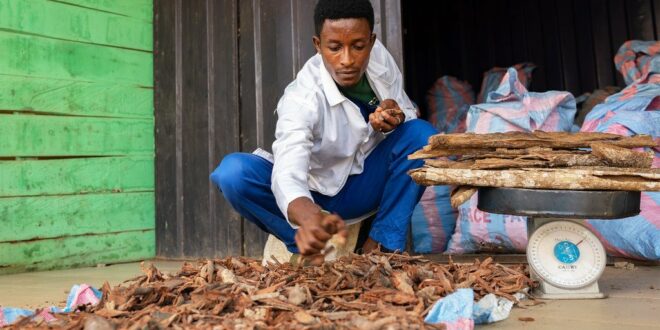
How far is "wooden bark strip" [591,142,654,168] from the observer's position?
1.98 meters

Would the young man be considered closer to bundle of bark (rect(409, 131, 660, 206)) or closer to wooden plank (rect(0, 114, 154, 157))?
bundle of bark (rect(409, 131, 660, 206))

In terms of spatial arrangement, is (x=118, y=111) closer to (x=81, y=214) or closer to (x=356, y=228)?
(x=81, y=214)

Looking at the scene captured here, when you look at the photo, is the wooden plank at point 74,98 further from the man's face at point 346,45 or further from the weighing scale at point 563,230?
the weighing scale at point 563,230

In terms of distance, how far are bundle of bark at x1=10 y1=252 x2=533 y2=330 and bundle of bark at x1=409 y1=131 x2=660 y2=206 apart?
298 millimetres

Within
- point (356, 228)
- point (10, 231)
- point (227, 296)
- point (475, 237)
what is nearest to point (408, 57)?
point (475, 237)

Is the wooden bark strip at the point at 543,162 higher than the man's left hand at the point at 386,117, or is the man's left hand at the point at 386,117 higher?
the man's left hand at the point at 386,117

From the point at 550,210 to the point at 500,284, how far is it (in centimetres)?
30

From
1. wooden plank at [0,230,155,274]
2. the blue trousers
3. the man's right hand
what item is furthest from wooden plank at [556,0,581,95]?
the man's right hand

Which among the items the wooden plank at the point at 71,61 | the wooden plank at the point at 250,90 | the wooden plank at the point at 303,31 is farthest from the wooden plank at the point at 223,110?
the wooden plank at the point at 71,61

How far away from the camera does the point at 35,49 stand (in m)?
3.48

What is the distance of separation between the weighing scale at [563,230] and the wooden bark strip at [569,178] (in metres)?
0.02

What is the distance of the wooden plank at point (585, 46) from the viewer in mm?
5000

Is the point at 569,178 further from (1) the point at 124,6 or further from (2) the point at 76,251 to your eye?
(1) the point at 124,6

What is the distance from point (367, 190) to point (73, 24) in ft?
7.24
